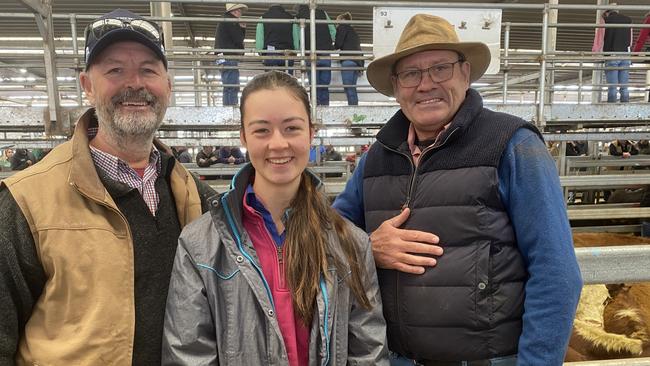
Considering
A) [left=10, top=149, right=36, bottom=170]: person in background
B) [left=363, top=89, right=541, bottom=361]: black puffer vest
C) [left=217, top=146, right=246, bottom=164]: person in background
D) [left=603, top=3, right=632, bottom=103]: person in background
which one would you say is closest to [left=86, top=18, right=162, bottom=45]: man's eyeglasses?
[left=363, top=89, right=541, bottom=361]: black puffer vest

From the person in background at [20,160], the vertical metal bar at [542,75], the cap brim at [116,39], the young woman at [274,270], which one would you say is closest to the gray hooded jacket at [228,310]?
the young woman at [274,270]

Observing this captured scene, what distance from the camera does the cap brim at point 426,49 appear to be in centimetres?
153

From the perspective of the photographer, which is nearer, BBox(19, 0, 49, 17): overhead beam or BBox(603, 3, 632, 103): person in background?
BBox(19, 0, 49, 17): overhead beam

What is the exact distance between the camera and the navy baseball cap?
4.78ft

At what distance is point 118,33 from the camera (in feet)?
4.81

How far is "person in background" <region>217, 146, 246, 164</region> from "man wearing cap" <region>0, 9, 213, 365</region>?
9413 millimetres

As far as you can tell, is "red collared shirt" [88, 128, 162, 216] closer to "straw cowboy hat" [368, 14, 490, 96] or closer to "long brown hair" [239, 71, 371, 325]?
"long brown hair" [239, 71, 371, 325]

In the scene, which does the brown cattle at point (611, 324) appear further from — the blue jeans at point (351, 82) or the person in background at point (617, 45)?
the person in background at point (617, 45)

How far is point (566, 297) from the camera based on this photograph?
1.27 metres

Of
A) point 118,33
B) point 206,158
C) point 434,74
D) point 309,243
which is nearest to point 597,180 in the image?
point 434,74

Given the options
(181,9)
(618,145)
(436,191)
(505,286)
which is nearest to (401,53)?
(436,191)

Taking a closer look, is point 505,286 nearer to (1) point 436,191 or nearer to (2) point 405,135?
(1) point 436,191

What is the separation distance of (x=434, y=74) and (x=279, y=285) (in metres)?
0.90

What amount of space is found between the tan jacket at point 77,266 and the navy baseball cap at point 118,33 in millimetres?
373
